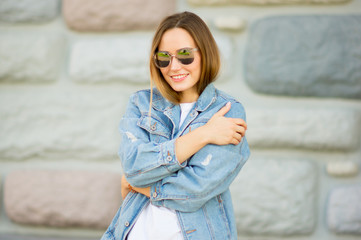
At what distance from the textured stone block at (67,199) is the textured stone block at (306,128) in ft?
2.42

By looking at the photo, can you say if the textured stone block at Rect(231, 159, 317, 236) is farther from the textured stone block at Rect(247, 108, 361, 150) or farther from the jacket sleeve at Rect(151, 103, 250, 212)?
the jacket sleeve at Rect(151, 103, 250, 212)

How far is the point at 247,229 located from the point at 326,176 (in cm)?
45

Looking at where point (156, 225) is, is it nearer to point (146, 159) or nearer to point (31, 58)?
point (146, 159)

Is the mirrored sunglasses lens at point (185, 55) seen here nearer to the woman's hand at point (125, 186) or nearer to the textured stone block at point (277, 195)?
the woman's hand at point (125, 186)

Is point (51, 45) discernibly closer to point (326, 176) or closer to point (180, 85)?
point (180, 85)

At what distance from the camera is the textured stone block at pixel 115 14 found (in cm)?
207

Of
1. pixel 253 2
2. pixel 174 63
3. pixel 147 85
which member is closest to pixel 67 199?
pixel 147 85

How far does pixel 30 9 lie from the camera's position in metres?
2.17

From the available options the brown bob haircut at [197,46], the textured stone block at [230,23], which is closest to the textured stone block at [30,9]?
the textured stone block at [230,23]

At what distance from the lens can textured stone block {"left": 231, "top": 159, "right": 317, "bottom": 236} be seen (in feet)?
6.48

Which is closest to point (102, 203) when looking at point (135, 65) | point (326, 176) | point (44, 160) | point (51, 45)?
point (44, 160)

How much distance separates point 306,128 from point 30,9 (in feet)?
4.95

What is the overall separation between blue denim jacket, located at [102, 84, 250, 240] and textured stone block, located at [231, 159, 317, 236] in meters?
0.60

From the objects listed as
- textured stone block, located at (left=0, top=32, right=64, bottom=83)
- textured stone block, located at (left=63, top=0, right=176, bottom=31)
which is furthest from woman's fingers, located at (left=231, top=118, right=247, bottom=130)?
textured stone block, located at (left=0, top=32, right=64, bottom=83)
